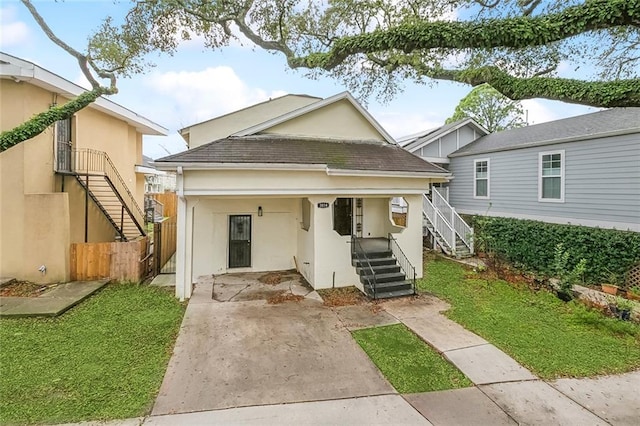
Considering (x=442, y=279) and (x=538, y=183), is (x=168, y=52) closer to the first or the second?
(x=442, y=279)

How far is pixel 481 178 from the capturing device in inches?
585

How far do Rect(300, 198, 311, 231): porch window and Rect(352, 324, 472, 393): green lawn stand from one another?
4.32 m

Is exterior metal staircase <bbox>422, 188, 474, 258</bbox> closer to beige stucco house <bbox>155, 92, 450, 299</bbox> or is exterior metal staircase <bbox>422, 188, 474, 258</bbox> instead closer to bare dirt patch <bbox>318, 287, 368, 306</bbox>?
beige stucco house <bbox>155, 92, 450, 299</bbox>

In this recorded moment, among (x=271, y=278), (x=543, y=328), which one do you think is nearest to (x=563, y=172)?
(x=543, y=328)

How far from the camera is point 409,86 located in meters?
11.7

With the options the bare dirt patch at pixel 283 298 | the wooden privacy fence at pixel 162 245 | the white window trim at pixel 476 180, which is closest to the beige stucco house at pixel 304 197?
the bare dirt patch at pixel 283 298

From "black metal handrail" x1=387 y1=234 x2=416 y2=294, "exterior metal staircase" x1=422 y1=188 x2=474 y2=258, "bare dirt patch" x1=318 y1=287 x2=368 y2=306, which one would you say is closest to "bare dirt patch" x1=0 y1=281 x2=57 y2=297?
"bare dirt patch" x1=318 y1=287 x2=368 y2=306

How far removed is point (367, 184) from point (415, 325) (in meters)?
4.23

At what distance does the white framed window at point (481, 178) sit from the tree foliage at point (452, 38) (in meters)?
6.29

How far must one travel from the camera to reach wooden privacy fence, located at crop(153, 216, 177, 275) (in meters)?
10.5

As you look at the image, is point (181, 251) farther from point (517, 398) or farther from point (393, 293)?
point (517, 398)

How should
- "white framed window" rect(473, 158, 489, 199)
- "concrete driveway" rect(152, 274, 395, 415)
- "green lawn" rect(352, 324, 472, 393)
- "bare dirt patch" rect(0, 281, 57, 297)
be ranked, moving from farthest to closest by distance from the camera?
"white framed window" rect(473, 158, 489, 199) < "bare dirt patch" rect(0, 281, 57, 297) < "green lawn" rect(352, 324, 472, 393) < "concrete driveway" rect(152, 274, 395, 415)

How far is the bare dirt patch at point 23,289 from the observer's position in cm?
830

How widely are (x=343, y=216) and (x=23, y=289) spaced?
386 inches
